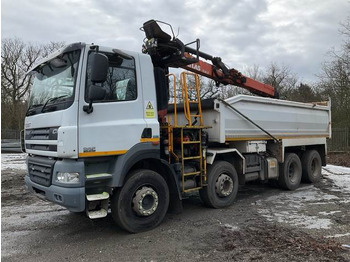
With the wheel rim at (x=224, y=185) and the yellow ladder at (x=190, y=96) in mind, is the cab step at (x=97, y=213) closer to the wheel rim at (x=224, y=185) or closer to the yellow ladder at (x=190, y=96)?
the yellow ladder at (x=190, y=96)

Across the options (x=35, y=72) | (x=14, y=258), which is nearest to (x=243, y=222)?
(x=14, y=258)

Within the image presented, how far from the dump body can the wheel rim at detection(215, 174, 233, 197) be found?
0.78m

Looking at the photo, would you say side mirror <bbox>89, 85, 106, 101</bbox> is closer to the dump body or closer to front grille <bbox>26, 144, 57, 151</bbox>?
front grille <bbox>26, 144, 57, 151</bbox>

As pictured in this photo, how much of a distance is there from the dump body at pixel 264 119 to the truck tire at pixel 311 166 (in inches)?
24.2

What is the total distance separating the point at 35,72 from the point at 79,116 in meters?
1.75

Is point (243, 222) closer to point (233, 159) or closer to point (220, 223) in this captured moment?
point (220, 223)

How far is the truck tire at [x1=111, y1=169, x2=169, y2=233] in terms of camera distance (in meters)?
4.88

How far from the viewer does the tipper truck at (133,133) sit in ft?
14.8

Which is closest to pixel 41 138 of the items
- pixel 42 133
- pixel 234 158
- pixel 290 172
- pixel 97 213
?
pixel 42 133

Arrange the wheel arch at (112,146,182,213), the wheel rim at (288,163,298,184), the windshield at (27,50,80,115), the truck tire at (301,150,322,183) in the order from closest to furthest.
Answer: the windshield at (27,50,80,115)
the wheel arch at (112,146,182,213)
the wheel rim at (288,163,298,184)
the truck tire at (301,150,322,183)

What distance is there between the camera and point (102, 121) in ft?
15.5

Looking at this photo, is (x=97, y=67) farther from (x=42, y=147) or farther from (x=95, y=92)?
(x=42, y=147)

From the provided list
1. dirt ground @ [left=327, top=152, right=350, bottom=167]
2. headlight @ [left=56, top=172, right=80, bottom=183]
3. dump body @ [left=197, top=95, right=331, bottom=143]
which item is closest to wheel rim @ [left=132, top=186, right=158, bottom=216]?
headlight @ [left=56, top=172, right=80, bottom=183]

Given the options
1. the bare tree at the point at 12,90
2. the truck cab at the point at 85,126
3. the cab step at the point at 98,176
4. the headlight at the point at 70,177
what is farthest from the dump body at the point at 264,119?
the bare tree at the point at 12,90
